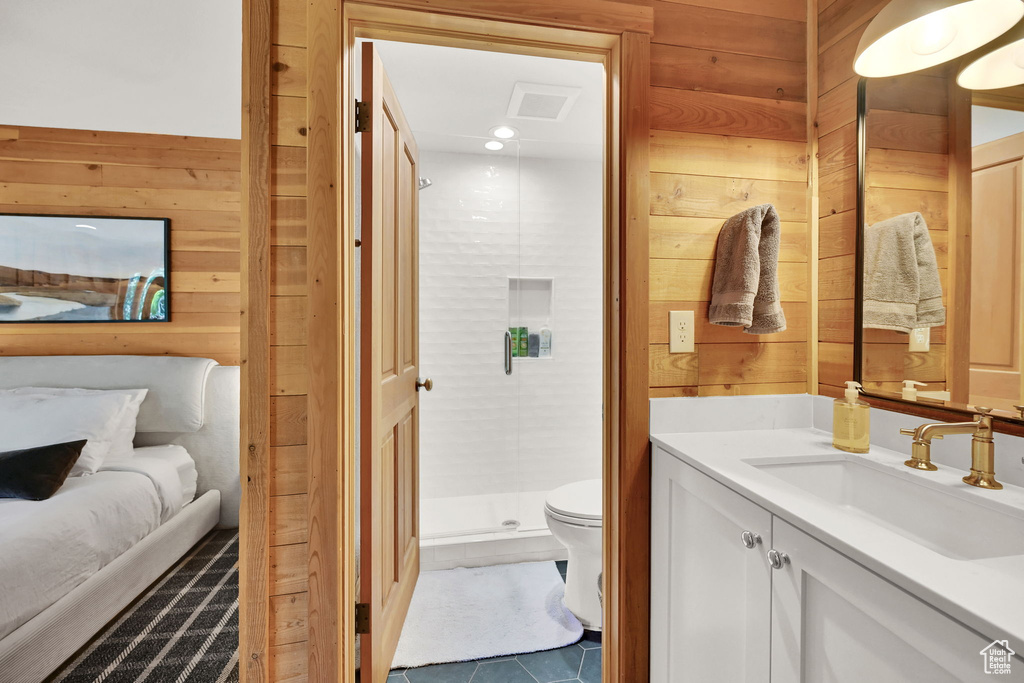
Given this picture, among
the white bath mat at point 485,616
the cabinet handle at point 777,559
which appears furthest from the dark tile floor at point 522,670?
the cabinet handle at point 777,559

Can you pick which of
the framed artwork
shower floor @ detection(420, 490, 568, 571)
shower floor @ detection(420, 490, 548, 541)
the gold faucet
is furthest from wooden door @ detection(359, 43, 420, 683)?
the framed artwork

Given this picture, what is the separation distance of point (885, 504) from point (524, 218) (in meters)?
2.34

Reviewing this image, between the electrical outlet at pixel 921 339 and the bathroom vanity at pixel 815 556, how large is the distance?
0.17 metres

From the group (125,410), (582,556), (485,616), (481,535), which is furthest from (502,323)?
(125,410)

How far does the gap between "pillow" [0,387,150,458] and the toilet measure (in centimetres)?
202

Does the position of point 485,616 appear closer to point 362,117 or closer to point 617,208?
point 617,208

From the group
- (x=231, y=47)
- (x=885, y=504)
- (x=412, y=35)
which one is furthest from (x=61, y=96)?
(x=885, y=504)

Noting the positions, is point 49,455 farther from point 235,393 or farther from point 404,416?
point 404,416

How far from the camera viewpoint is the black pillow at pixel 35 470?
5.59 ft

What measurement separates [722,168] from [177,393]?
8.83 ft

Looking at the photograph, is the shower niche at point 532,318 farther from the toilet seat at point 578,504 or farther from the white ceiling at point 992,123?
the white ceiling at point 992,123

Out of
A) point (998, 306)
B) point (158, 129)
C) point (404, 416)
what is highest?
point (158, 129)

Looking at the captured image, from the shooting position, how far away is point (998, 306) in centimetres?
94

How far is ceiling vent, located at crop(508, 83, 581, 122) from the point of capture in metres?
2.10
